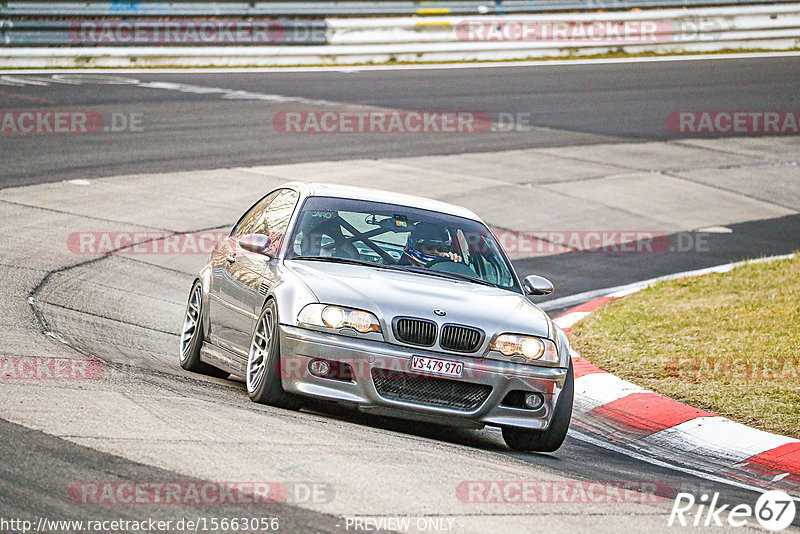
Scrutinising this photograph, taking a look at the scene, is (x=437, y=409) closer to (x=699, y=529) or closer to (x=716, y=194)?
(x=699, y=529)

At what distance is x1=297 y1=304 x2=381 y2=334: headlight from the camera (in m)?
7.02

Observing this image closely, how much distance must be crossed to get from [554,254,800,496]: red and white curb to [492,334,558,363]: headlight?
47.6 inches

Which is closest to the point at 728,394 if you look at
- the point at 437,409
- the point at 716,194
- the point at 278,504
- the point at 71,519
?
the point at 437,409

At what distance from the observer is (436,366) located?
6996mm

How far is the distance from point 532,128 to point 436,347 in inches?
648
